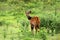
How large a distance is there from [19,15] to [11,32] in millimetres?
3810

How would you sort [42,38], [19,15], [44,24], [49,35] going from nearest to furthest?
[42,38] < [49,35] < [44,24] < [19,15]

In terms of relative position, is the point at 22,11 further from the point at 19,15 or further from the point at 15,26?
the point at 15,26

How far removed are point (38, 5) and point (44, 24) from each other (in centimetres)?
626

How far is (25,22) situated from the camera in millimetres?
10781

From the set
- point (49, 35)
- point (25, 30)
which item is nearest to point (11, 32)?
point (25, 30)

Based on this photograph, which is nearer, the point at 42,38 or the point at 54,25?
the point at 42,38

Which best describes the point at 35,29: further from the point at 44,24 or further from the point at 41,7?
the point at 41,7

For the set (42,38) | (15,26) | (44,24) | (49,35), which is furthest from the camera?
(15,26)

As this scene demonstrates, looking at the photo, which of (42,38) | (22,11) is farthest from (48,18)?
(22,11)

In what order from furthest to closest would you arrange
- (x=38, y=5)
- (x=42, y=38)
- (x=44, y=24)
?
(x=38, y=5) < (x=44, y=24) < (x=42, y=38)

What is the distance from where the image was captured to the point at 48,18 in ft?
36.1

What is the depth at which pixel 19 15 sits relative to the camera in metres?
14.2

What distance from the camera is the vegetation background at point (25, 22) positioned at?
968 centimetres

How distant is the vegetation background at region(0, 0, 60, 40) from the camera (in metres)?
9.68
